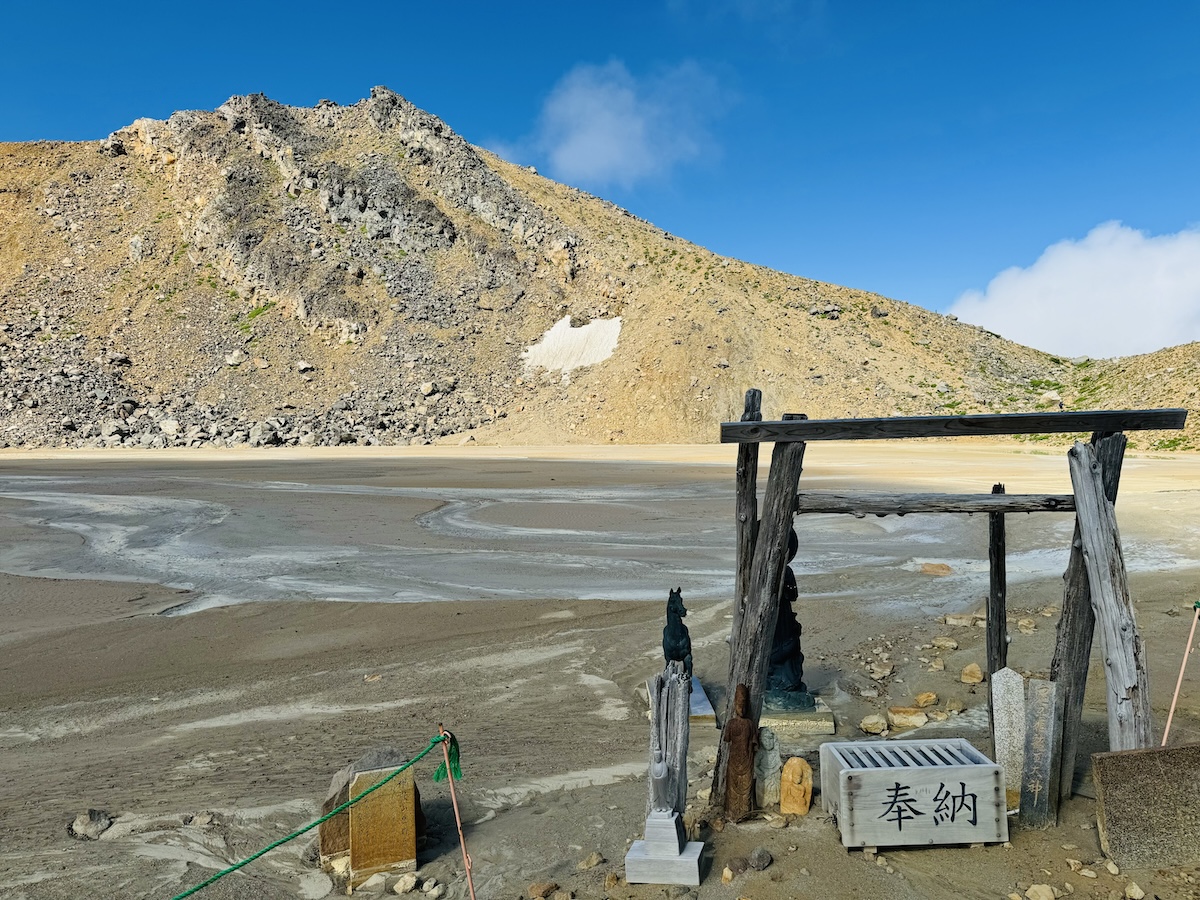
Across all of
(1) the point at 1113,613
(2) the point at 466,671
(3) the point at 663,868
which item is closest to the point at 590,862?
(3) the point at 663,868

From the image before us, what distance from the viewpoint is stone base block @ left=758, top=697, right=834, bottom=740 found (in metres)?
6.95

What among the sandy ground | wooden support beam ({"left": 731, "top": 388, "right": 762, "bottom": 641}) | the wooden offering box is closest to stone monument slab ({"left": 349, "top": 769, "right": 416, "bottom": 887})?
the sandy ground

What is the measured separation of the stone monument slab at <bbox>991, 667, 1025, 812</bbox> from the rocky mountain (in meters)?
45.2

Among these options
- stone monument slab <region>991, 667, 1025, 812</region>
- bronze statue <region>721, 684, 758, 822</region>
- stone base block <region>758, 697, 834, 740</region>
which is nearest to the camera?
stone monument slab <region>991, 667, 1025, 812</region>

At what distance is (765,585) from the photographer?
5.49 m

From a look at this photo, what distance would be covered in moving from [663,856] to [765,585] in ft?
6.04

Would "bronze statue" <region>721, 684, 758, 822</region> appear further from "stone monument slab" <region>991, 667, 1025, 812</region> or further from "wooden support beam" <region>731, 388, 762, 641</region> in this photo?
"stone monument slab" <region>991, 667, 1025, 812</region>

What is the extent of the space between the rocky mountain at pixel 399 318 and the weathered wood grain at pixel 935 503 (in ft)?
147

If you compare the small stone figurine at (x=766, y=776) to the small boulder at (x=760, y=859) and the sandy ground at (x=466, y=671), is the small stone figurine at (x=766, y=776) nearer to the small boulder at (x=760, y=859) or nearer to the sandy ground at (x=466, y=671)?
the sandy ground at (x=466, y=671)

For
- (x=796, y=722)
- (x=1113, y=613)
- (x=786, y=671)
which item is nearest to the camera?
(x=1113, y=613)

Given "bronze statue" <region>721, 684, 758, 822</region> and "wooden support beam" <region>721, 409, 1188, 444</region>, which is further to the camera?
"bronze statue" <region>721, 684, 758, 822</region>

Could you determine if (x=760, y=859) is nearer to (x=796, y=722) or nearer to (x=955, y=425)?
(x=796, y=722)

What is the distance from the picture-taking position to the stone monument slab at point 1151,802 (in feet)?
15.3

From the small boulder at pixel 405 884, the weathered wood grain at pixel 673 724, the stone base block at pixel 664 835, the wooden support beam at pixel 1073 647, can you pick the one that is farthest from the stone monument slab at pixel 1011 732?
the small boulder at pixel 405 884
